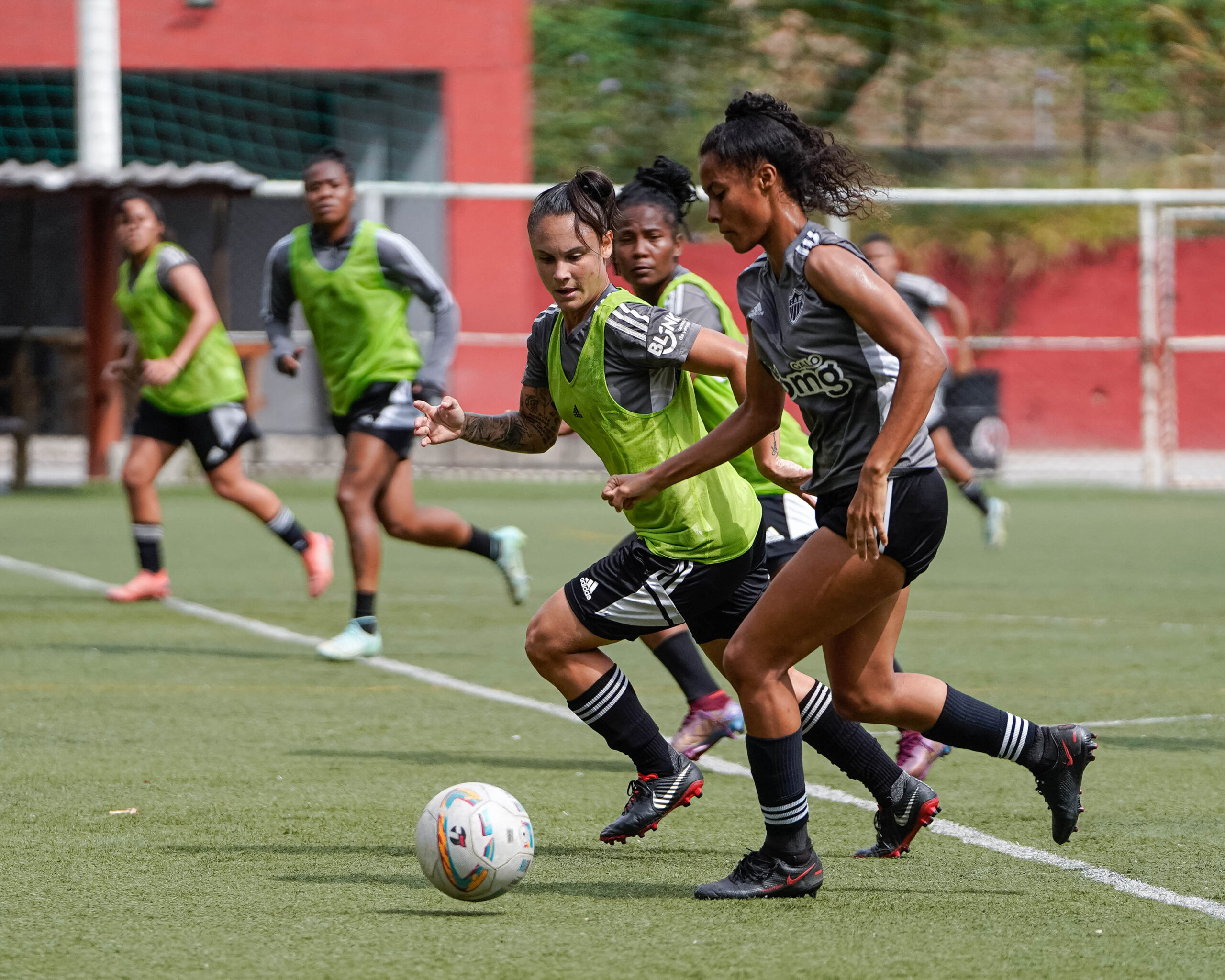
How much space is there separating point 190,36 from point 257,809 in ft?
64.5

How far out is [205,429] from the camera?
9.95m

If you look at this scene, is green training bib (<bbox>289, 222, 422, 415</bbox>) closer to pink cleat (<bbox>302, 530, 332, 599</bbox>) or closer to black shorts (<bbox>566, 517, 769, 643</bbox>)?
pink cleat (<bbox>302, 530, 332, 599</bbox>)

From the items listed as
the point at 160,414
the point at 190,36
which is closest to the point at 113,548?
the point at 160,414

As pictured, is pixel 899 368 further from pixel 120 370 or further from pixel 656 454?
pixel 120 370

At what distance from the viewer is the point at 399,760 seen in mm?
6102

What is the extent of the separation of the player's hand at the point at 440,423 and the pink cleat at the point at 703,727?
174 centimetres

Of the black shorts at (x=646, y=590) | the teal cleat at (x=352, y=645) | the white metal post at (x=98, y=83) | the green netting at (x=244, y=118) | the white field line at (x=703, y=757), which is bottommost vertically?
the white field line at (x=703, y=757)

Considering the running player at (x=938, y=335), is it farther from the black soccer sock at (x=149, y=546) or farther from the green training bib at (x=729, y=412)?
the black soccer sock at (x=149, y=546)

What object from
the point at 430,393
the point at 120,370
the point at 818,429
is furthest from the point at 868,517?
the point at 120,370

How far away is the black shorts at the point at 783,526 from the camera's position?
5.99 metres

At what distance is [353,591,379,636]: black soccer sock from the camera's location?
331 inches

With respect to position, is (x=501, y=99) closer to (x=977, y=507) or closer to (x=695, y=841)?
(x=977, y=507)

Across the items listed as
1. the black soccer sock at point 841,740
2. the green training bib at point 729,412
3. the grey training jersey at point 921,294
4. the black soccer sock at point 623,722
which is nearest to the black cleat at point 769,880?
the black soccer sock at point 841,740

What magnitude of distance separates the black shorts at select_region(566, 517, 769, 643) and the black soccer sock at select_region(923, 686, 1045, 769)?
23.3 inches
